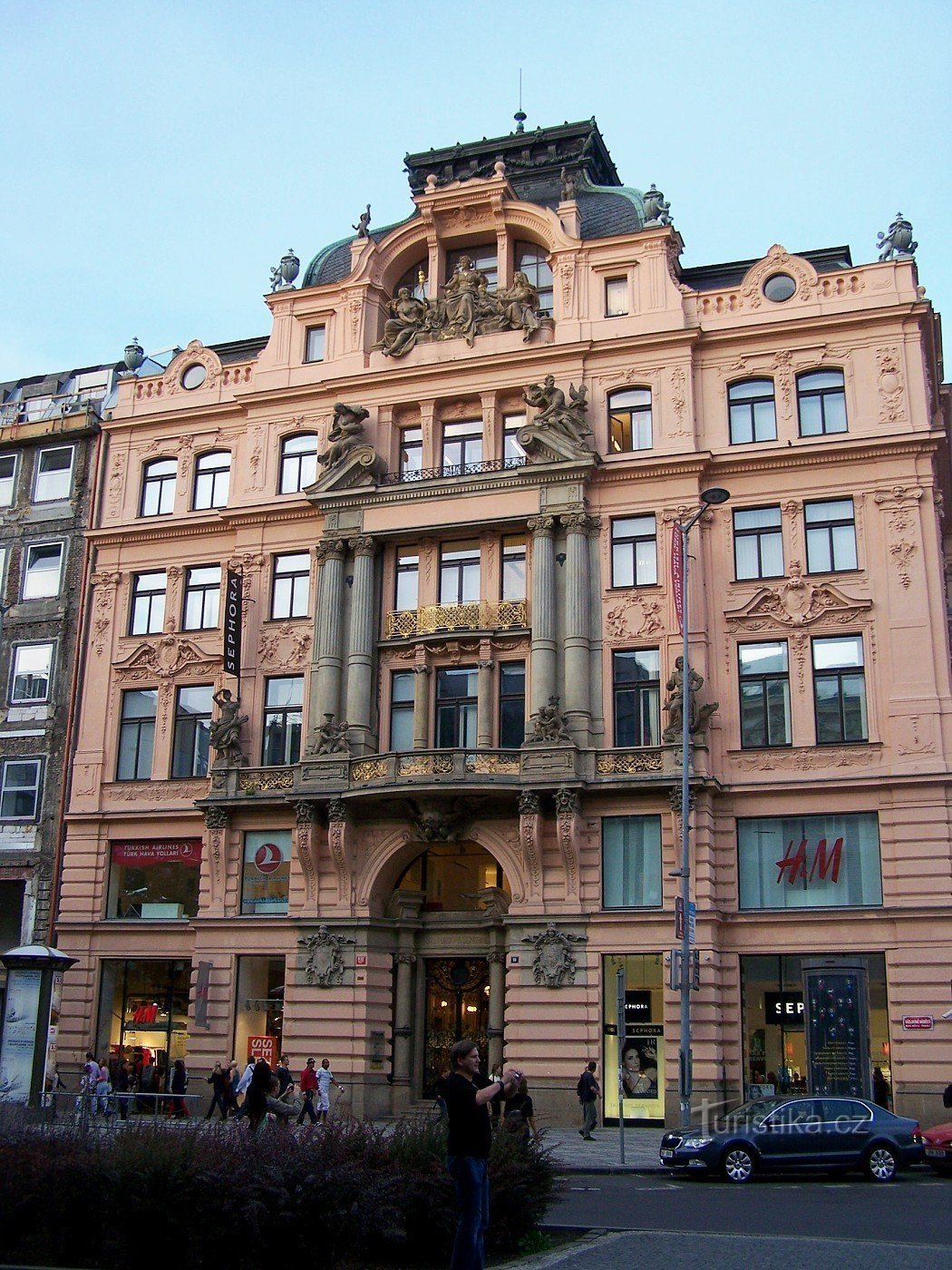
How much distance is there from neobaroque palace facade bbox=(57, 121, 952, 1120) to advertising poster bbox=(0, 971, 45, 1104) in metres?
9.79

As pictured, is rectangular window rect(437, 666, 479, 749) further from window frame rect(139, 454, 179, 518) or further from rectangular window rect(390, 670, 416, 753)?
window frame rect(139, 454, 179, 518)

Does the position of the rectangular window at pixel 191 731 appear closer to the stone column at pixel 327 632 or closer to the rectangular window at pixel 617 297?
the stone column at pixel 327 632

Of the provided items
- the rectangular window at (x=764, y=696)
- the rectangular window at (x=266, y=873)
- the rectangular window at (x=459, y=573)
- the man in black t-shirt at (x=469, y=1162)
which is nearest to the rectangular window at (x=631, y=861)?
the rectangular window at (x=764, y=696)

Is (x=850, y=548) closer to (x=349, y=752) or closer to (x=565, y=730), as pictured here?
(x=565, y=730)

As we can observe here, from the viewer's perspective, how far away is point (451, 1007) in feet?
130

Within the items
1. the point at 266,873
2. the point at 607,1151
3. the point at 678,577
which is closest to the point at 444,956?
the point at 266,873

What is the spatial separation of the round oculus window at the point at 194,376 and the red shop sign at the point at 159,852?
51.8 feet

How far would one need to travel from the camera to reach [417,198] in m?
45.6

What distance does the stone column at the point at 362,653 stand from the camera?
132 ft

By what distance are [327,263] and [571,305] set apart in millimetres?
10385

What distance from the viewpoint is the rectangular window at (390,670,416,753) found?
40719 millimetres

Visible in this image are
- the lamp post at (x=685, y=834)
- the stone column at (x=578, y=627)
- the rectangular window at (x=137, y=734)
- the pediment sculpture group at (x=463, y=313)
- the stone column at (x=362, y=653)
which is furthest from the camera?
the rectangular window at (x=137, y=734)

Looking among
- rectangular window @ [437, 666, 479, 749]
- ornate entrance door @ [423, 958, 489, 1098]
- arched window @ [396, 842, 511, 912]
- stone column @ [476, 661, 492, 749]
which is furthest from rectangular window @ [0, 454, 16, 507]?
ornate entrance door @ [423, 958, 489, 1098]

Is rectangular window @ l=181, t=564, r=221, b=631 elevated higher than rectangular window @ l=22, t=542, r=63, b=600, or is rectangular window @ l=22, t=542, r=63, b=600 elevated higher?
rectangular window @ l=22, t=542, r=63, b=600
